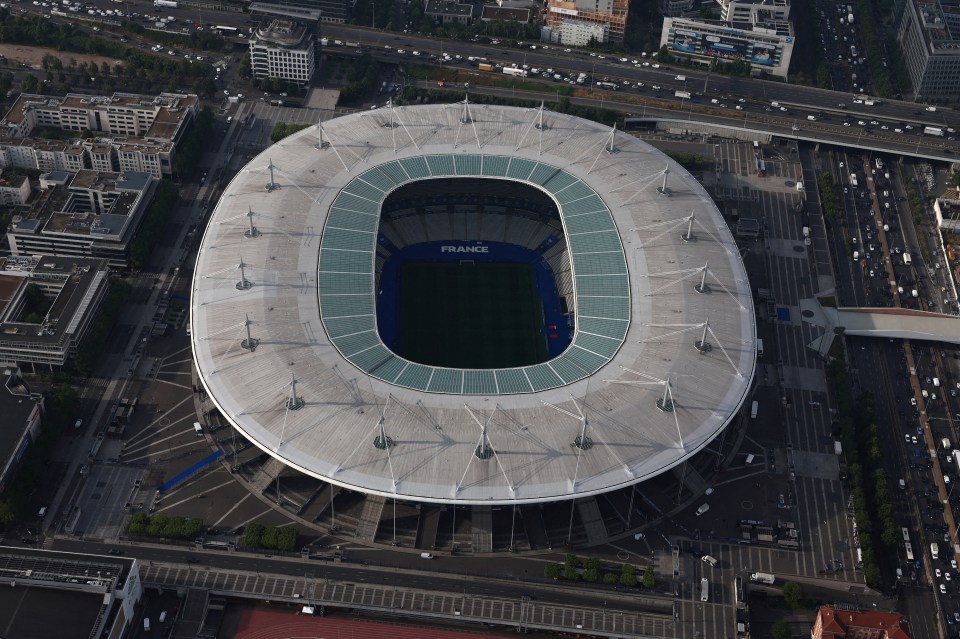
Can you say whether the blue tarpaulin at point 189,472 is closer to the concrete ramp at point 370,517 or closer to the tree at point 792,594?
the concrete ramp at point 370,517

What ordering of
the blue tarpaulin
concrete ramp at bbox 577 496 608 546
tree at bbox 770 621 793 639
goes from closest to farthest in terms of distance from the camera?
tree at bbox 770 621 793 639
concrete ramp at bbox 577 496 608 546
the blue tarpaulin

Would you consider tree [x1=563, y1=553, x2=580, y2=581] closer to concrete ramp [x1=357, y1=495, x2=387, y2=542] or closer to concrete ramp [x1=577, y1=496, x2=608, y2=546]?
concrete ramp [x1=577, y1=496, x2=608, y2=546]

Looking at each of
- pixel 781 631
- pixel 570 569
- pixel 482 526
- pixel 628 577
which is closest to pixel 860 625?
pixel 781 631

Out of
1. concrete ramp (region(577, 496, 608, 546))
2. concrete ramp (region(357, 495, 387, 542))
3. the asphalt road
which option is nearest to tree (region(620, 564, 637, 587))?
the asphalt road

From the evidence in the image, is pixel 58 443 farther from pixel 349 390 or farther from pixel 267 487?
pixel 349 390

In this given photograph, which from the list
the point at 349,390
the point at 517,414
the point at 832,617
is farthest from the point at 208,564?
the point at 832,617

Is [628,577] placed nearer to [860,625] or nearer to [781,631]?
[781,631]

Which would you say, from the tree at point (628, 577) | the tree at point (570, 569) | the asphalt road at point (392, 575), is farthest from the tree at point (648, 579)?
the tree at point (570, 569)
